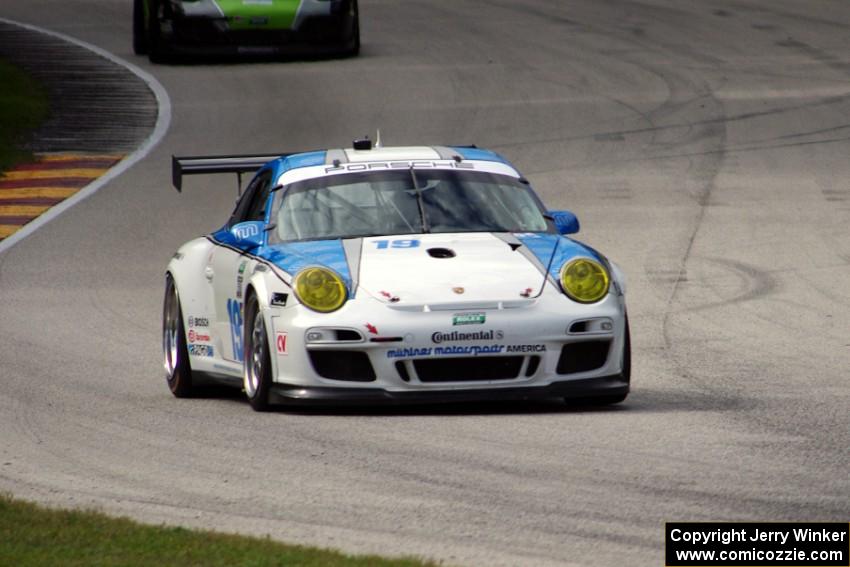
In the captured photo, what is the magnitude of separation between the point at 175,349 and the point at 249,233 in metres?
1.06

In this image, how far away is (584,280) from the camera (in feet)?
27.5

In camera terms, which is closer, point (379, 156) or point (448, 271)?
point (448, 271)

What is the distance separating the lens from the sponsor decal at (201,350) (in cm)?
951

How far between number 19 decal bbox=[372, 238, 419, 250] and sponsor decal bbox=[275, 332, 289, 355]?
654 millimetres

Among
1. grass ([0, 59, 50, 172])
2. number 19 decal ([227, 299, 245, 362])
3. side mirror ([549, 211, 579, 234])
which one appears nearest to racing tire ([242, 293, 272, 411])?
number 19 decal ([227, 299, 245, 362])

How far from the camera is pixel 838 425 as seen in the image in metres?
7.70

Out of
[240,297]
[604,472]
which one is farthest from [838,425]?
[240,297]

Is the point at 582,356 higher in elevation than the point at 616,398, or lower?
higher

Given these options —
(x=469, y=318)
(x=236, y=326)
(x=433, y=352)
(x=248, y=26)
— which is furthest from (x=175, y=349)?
(x=248, y=26)

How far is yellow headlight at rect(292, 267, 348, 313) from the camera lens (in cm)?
820

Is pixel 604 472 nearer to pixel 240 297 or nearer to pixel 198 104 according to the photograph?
pixel 240 297

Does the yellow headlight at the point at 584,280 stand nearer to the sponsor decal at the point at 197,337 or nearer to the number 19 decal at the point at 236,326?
the number 19 decal at the point at 236,326

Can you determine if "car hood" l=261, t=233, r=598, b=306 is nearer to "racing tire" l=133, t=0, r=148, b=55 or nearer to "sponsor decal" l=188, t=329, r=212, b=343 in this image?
"sponsor decal" l=188, t=329, r=212, b=343

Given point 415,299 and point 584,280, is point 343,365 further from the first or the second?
point 584,280
